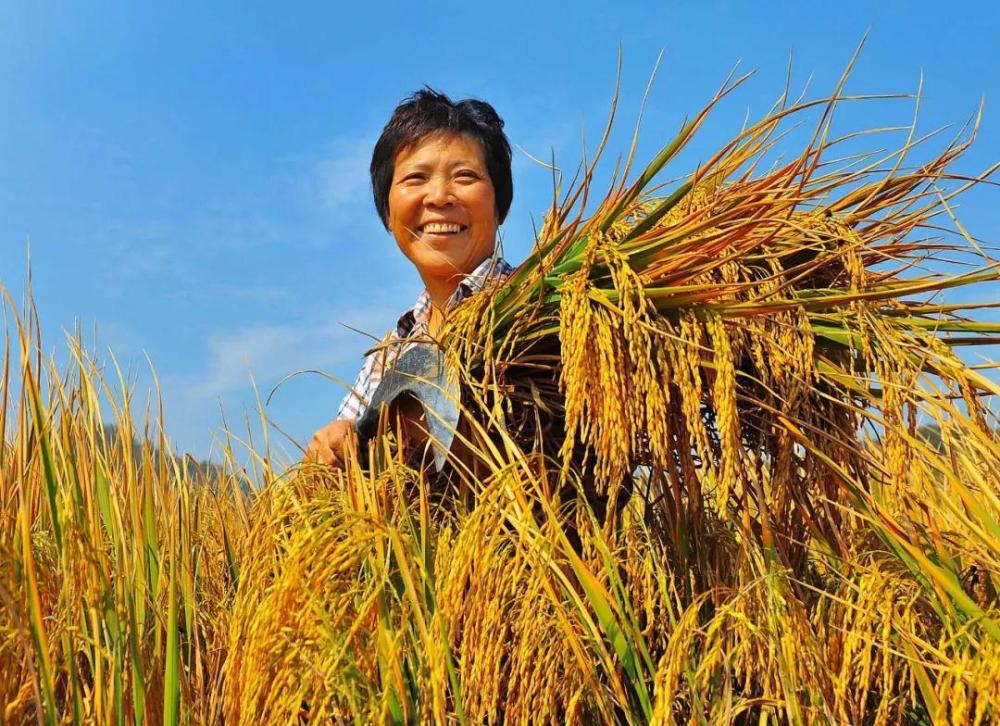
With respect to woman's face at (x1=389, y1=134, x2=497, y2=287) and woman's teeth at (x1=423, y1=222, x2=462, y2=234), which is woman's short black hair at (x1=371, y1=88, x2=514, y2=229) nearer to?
woman's face at (x1=389, y1=134, x2=497, y2=287)

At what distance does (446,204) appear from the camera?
2.78m

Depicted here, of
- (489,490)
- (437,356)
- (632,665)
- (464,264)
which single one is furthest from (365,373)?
(632,665)

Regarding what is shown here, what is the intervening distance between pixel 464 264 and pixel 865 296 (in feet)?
4.28

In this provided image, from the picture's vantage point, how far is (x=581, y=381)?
172 centimetres

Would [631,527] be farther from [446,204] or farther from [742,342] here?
[446,204]

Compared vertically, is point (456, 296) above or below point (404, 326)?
below

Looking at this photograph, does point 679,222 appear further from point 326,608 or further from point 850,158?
point 326,608

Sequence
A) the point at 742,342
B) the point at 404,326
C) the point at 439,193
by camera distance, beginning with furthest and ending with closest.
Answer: the point at 404,326
the point at 439,193
the point at 742,342

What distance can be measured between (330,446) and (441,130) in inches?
42.2

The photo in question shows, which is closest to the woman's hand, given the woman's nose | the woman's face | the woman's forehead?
the woman's face

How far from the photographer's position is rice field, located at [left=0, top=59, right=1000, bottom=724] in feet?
5.70

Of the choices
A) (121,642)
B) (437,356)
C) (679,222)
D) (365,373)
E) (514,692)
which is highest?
(365,373)

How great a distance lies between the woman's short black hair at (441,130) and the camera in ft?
9.41

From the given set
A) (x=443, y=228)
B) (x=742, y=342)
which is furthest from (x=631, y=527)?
(x=443, y=228)
